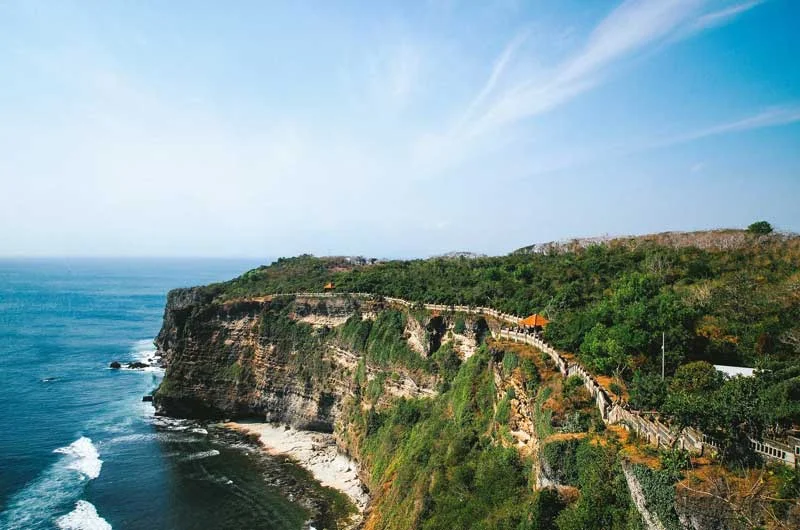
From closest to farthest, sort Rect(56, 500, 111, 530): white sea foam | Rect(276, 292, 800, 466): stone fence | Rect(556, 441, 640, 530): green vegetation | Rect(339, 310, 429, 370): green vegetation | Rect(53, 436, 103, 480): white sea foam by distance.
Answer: Rect(276, 292, 800, 466): stone fence → Rect(556, 441, 640, 530): green vegetation → Rect(56, 500, 111, 530): white sea foam → Rect(53, 436, 103, 480): white sea foam → Rect(339, 310, 429, 370): green vegetation

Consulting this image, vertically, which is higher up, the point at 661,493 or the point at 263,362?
the point at 661,493

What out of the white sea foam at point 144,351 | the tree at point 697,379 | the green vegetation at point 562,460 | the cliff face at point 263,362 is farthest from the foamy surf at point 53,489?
the tree at point 697,379

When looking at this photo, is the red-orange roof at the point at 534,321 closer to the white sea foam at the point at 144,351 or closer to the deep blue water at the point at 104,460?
the deep blue water at the point at 104,460

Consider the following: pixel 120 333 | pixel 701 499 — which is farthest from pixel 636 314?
pixel 120 333

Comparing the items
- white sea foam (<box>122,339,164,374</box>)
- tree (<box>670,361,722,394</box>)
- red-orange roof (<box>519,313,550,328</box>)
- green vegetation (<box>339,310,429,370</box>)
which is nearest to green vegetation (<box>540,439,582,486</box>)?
tree (<box>670,361,722,394</box>)

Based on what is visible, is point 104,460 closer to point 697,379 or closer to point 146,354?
point 146,354

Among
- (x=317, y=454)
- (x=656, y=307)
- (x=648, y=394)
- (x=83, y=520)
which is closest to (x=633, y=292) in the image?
(x=656, y=307)

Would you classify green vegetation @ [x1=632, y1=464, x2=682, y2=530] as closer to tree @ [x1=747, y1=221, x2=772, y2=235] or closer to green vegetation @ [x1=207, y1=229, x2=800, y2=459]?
green vegetation @ [x1=207, y1=229, x2=800, y2=459]
